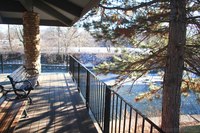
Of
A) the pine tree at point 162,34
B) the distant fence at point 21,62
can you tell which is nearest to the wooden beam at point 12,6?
the pine tree at point 162,34

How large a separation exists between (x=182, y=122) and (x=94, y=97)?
15.6 ft

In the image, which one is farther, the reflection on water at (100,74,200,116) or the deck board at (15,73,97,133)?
the reflection on water at (100,74,200,116)

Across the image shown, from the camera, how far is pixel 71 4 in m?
5.34

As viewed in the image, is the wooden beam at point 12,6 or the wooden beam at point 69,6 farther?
the wooden beam at point 12,6

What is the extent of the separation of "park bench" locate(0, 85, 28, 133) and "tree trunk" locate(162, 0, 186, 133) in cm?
232

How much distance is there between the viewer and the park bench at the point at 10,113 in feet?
10.2

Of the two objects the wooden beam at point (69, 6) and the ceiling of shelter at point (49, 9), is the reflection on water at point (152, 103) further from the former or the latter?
the wooden beam at point (69, 6)

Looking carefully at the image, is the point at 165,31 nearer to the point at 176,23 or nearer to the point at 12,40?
the point at 176,23

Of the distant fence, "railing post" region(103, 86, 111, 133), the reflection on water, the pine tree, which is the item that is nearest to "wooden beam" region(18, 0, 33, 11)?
the pine tree

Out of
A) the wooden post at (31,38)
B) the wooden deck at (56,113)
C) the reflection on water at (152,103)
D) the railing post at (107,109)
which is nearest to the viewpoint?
the railing post at (107,109)

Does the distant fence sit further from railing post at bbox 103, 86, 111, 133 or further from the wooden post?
railing post at bbox 103, 86, 111, 133

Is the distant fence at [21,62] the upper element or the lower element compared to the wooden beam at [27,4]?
lower

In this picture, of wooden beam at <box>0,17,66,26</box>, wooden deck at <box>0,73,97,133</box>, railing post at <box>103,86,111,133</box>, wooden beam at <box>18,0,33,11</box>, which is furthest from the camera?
wooden beam at <box>0,17,66,26</box>

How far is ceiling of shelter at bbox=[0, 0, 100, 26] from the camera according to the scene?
508cm
